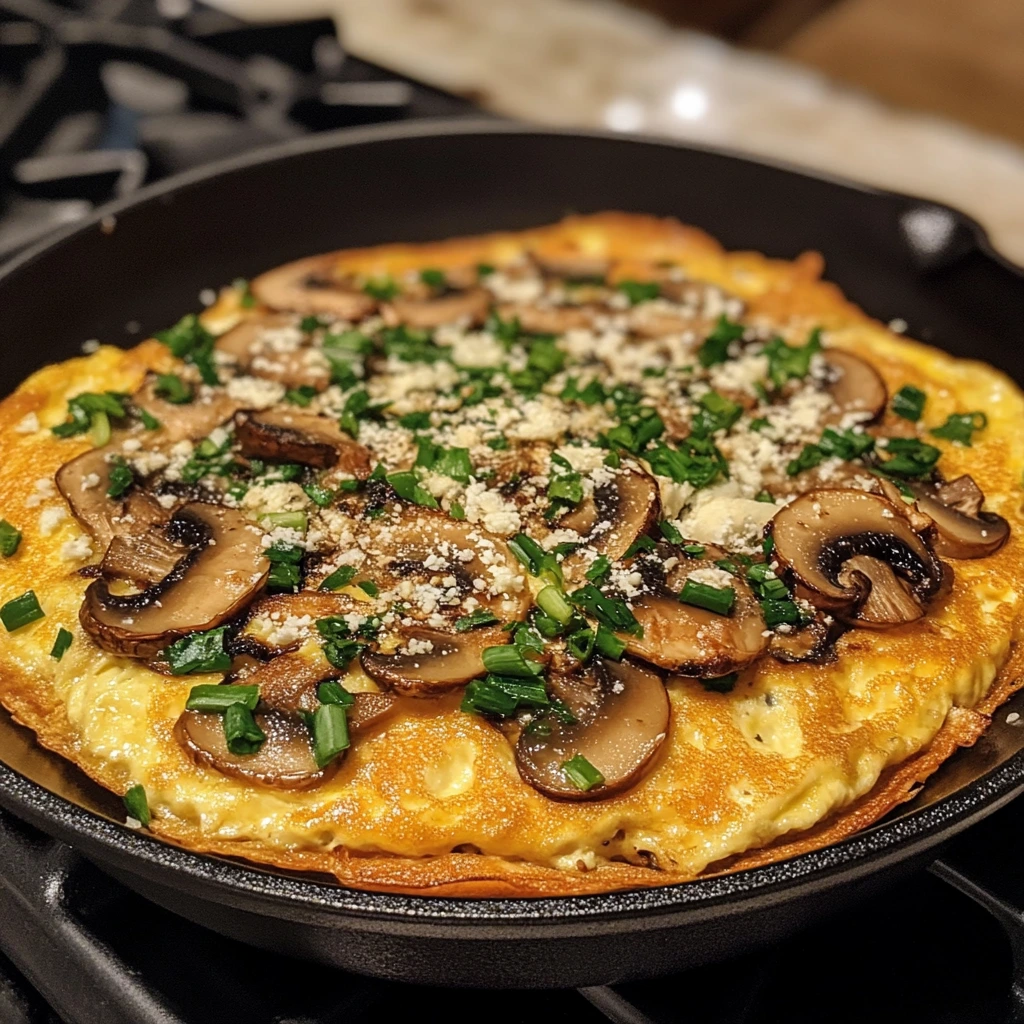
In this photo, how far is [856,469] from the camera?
8.00 ft

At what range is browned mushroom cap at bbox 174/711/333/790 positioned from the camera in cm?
177

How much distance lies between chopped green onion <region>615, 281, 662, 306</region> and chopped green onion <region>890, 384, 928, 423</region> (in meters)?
0.79

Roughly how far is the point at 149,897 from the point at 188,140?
2.88 metres

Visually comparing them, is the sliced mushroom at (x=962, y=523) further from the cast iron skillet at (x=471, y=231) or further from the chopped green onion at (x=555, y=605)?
the chopped green onion at (x=555, y=605)

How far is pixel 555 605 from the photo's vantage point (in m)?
2.01

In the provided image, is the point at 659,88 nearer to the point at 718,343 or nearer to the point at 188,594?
the point at 718,343

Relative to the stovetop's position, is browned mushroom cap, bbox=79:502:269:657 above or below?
above

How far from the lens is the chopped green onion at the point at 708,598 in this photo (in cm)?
199

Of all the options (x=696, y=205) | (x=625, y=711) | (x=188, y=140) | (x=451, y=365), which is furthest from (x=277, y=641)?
(x=188, y=140)

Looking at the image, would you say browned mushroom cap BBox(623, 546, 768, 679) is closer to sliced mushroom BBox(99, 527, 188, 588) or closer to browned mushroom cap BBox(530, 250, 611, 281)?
sliced mushroom BBox(99, 527, 188, 588)

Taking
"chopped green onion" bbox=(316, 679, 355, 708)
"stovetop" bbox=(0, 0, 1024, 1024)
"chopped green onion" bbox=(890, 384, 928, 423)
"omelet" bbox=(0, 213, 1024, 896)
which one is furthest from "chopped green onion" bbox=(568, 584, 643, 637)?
"chopped green onion" bbox=(890, 384, 928, 423)

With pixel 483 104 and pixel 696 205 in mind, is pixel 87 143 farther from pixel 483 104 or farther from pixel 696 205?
pixel 696 205

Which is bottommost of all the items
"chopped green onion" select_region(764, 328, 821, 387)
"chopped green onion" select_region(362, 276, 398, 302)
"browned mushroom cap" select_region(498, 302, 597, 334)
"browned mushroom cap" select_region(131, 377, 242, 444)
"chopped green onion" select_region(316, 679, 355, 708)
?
"chopped green onion" select_region(316, 679, 355, 708)

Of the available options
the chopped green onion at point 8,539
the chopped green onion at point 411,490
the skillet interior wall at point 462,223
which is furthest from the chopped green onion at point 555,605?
the skillet interior wall at point 462,223
